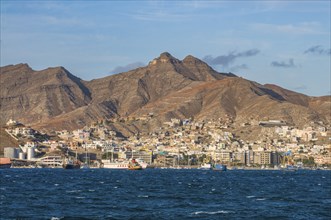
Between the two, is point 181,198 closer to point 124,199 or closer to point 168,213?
point 124,199

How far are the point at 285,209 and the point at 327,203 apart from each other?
12.2 m

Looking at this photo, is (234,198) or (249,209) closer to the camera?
(249,209)

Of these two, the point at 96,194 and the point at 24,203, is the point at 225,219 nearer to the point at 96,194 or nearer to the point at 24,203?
the point at 24,203

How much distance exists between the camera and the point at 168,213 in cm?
7925

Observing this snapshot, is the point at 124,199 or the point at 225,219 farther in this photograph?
the point at 124,199

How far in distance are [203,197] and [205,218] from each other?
106 feet

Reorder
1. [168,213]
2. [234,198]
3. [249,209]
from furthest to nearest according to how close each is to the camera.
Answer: [234,198]
[249,209]
[168,213]

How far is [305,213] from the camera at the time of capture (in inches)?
3221

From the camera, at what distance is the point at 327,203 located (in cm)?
9706

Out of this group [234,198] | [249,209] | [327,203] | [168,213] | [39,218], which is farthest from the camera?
[234,198]

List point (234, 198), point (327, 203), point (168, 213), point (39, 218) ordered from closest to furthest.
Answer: point (39, 218) < point (168, 213) < point (327, 203) < point (234, 198)

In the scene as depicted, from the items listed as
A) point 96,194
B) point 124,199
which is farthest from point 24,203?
point 96,194

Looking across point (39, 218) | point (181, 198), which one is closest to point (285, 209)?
point (181, 198)

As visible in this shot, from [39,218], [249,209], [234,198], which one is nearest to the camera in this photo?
[39,218]
